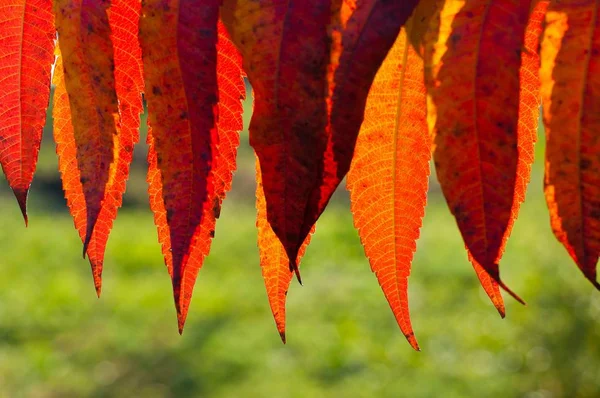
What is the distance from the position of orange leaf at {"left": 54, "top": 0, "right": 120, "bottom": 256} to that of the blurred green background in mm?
3703

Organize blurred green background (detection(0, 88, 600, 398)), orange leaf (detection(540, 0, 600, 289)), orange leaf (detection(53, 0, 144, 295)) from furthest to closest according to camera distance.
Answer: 1. blurred green background (detection(0, 88, 600, 398))
2. orange leaf (detection(53, 0, 144, 295))
3. orange leaf (detection(540, 0, 600, 289))

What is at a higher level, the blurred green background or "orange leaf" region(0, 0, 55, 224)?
"orange leaf" region(0, 0, 55, 224)

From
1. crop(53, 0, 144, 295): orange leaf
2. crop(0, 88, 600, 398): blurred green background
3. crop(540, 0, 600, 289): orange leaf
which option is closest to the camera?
crop(540, 0, 600, 289): orange leaf

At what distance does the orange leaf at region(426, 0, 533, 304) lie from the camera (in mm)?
470

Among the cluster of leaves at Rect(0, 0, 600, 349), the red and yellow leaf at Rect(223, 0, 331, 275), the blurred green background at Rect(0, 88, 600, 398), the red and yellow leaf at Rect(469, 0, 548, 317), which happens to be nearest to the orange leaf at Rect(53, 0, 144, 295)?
the cluster of leaves at Rect(0, 0, 600, 349)

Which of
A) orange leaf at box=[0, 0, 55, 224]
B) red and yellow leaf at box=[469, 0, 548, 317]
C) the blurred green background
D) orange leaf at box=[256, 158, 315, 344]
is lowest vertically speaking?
the blurred green background

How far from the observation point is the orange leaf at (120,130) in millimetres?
563

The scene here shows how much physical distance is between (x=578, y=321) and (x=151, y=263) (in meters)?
3.00

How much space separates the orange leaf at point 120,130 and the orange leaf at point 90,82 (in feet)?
0.06

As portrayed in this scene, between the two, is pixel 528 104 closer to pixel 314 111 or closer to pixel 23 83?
pixel 314 111

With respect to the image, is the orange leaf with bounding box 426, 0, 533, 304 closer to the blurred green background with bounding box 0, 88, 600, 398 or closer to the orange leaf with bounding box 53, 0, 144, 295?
the orange leaf with bounding box 53, 0, 144, 295

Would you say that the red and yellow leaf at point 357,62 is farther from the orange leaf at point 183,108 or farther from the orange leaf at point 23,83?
the orange leaf at point 23,83

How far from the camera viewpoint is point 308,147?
479 millimetres

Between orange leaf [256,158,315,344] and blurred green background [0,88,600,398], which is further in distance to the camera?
blurred green background [0,88,600,398]
